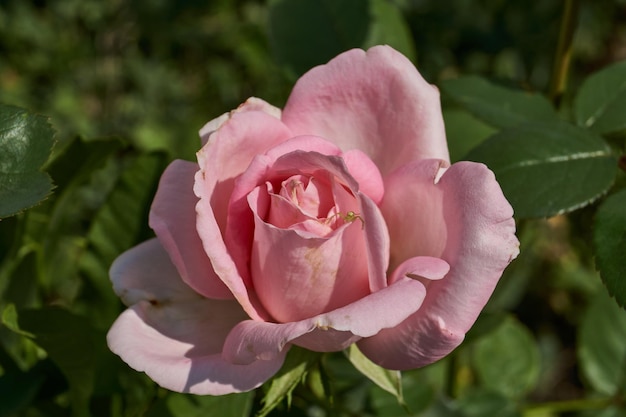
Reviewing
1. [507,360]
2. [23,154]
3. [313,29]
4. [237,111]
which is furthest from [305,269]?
[507,360]

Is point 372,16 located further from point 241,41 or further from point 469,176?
point 241,41

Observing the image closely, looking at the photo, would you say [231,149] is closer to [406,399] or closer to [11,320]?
[11,320]

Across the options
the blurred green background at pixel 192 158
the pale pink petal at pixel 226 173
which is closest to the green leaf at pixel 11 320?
the blurred green background at pixel 192 158

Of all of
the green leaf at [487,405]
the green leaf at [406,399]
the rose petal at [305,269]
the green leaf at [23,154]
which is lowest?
the green leaf at [487,405]

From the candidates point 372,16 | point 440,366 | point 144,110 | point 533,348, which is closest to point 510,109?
point 372,16

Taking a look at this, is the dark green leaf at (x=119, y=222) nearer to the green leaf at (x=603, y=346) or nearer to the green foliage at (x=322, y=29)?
the green foliage at (x=322, y=29)

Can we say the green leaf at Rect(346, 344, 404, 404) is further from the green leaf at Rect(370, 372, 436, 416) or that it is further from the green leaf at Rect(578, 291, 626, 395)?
the green leaf at Rect(578, 291, 626, 395)
